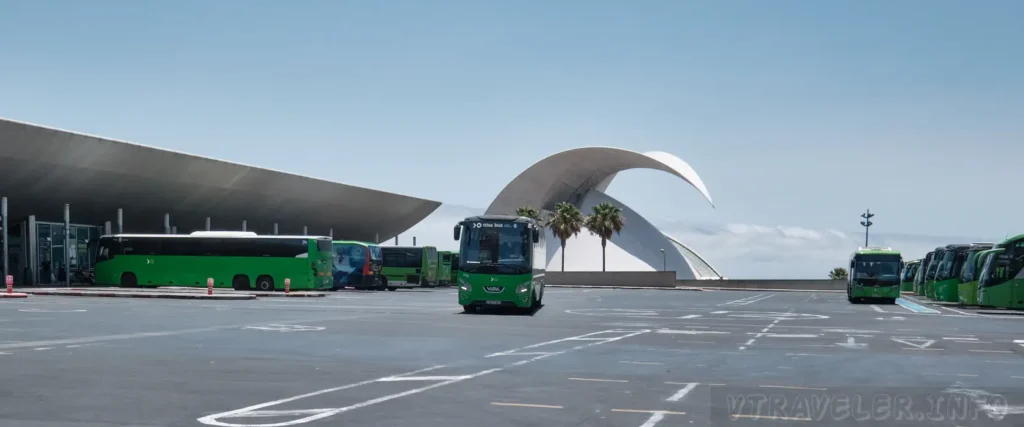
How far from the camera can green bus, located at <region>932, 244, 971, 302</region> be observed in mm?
47156

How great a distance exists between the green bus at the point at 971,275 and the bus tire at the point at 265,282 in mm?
31623

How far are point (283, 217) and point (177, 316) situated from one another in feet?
172

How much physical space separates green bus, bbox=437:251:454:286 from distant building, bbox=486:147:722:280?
33957 millimetres

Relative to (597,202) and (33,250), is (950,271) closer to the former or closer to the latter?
(33,250)

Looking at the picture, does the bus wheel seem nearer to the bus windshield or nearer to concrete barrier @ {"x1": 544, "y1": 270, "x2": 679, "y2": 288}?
the bus windshield

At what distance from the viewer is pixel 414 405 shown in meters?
10.5

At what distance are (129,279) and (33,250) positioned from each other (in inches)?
398

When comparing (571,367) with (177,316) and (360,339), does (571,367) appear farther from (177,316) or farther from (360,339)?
(177,316)

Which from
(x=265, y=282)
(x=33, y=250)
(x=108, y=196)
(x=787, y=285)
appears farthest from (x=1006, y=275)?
(x=33, y=250)

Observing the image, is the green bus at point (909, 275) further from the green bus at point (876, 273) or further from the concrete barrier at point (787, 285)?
the green bus at point (876, 273)

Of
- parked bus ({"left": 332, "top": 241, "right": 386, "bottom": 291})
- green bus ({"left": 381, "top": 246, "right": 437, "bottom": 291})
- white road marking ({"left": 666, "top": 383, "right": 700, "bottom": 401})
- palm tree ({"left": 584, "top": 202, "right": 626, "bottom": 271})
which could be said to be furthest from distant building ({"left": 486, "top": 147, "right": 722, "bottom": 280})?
white road marking ({"left": 666, "top": 383, "right": 700, "bottom": 401})

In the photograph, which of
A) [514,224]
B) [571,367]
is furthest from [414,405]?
[514,224]

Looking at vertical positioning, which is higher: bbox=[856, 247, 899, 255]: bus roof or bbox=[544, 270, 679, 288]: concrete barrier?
bbox=[856, 247, 899, 255]: bus roof

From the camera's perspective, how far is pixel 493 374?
13516mm
